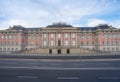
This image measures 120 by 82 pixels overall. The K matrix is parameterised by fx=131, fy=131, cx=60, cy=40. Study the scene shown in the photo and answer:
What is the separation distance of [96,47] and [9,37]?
57.4 m

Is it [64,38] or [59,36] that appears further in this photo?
[59,36]

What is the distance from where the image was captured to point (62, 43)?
269ft

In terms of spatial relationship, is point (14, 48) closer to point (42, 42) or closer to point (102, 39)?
point (42, 42)
